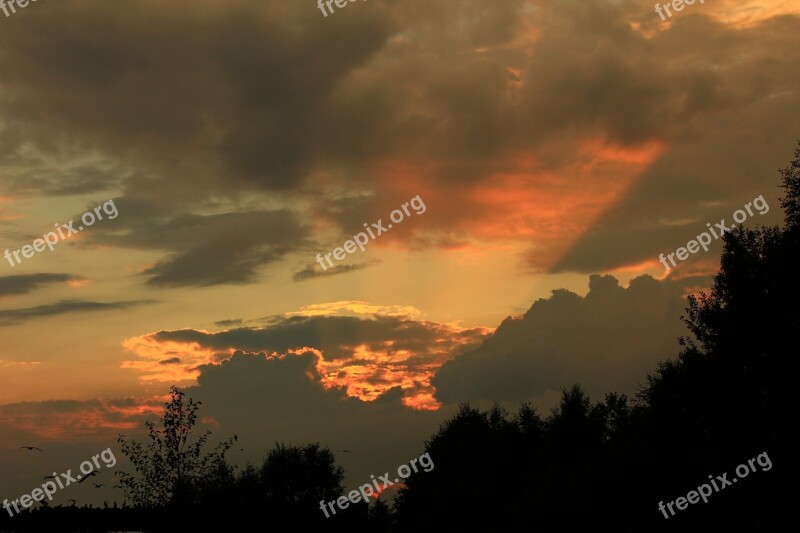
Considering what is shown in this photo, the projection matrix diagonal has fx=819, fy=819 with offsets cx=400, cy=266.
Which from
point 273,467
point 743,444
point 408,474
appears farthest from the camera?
point 273,467

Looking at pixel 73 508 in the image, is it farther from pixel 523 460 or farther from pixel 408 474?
pixel 523 460

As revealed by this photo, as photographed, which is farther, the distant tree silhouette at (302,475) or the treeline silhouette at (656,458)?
the distant tree silhouette at (302,475)

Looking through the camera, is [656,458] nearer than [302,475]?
Yes

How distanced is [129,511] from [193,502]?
689 cm

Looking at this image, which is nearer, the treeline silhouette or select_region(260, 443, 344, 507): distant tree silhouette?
the treeline silhouette

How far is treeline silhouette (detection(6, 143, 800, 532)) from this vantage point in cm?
5144

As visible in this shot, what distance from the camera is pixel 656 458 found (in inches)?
2226

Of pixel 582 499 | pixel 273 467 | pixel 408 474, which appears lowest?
pixel 582 499

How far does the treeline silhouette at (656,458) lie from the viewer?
5144 cm

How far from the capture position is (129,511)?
82.4m

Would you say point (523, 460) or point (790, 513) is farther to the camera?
point (523, 460)

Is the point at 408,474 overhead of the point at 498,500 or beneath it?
overhead

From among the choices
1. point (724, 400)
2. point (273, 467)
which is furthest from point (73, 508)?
point (724, 400)

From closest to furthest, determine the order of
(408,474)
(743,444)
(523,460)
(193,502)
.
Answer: (743,444), (193,502), (523,460), (408,474)
